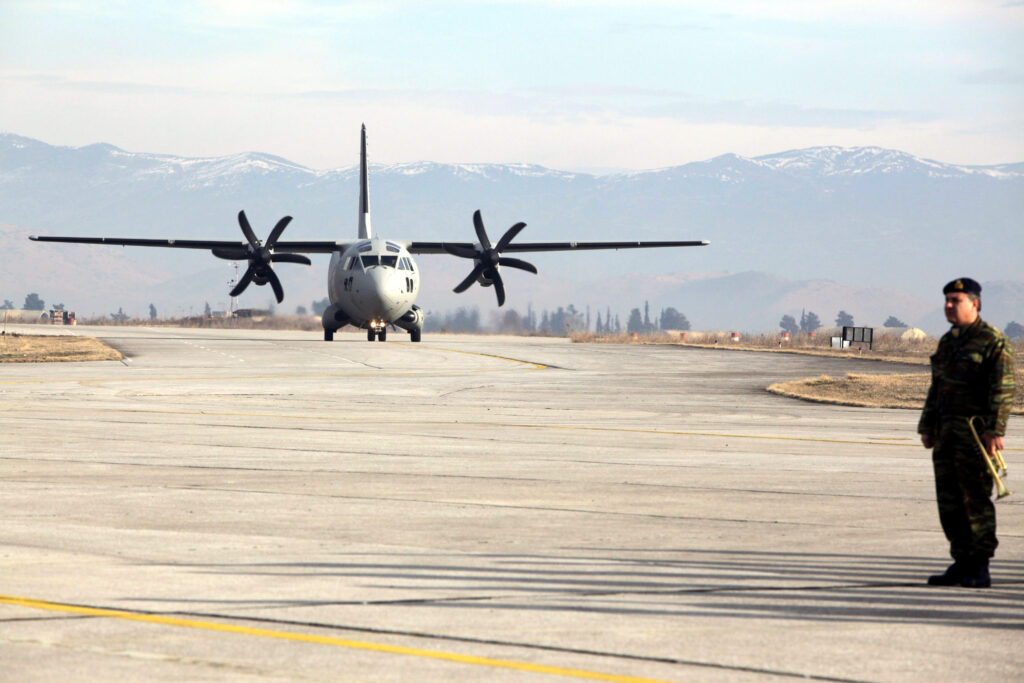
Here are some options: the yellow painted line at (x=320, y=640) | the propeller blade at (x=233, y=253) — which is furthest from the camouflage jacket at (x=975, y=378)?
→ the propeller blade at (x=233, y=253)

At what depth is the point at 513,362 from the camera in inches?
1646

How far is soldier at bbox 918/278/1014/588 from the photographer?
878 centimetres

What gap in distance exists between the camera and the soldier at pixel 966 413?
8781mm

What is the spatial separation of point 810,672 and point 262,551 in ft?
14.7

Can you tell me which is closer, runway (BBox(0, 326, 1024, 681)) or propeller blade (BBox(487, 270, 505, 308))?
runway (BBox(0, 326, 1024, 681))

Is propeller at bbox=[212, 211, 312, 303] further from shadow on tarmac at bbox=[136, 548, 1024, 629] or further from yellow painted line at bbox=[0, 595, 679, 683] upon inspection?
yellow painted line at bbox=[0, 595, 679, 683]

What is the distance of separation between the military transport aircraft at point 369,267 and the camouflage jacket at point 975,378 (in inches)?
1607

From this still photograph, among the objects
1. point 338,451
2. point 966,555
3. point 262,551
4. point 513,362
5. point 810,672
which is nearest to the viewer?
point 810,672

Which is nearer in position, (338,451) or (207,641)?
(207,641)

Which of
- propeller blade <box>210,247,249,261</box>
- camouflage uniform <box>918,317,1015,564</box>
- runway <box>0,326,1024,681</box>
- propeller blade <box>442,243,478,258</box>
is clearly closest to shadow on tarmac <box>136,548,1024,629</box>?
runway <box>0,326,1024,681</box>

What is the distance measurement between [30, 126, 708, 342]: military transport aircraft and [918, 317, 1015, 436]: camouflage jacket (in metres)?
40.8

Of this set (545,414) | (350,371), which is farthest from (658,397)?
(350,371)

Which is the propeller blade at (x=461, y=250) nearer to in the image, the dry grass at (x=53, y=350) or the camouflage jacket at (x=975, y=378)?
the dry grass at (x=53, y=350)

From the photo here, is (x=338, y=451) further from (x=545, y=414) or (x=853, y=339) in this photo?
(x=853, y=339)
